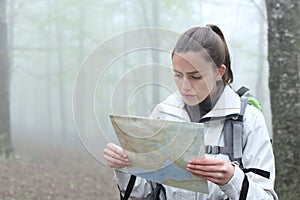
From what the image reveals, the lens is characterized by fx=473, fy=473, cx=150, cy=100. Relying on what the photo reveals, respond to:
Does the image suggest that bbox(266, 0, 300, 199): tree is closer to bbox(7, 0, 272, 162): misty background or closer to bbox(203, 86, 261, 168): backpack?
bbox(7, 0, 272, 162): misty background

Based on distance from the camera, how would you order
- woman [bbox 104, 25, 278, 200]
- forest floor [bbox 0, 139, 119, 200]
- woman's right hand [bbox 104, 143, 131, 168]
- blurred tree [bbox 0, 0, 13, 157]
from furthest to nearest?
1. blurred tree [bbox 0, 0, 13, 157]
2. forest floor [bbox 0, 139, 119, 200]
3. woman's right hand [bbox 104, 143, 131, 168]
4. woman [bbox 104, 25, 278, 200]

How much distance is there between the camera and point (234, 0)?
22.7 metres

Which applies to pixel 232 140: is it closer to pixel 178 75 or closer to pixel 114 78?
pixel 178 75

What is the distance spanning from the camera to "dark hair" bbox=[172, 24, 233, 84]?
80.9 inches

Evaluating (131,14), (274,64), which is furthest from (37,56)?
(274,64)

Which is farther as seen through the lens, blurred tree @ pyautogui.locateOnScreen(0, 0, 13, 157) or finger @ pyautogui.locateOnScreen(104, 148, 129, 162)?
blurred tree @ pyautogui.locateOnScreen(0, 0, 13, 157)

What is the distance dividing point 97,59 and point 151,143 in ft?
1.51

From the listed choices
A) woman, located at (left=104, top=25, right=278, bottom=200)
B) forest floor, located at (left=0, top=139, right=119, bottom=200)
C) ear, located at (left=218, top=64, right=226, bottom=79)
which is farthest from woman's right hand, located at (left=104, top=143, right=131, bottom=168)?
forest floor, located at (left=0, top=139, right=119, bottom=200)

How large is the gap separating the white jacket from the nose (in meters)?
0.12

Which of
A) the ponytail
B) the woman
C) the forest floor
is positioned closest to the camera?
the woman

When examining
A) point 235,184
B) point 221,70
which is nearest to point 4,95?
point 221,70

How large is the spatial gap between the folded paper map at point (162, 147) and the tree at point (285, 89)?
8.25 feet

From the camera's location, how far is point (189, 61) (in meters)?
2.02

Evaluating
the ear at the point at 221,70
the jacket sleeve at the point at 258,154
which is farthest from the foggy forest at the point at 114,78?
the jacket sleeve at the point at 258,154
